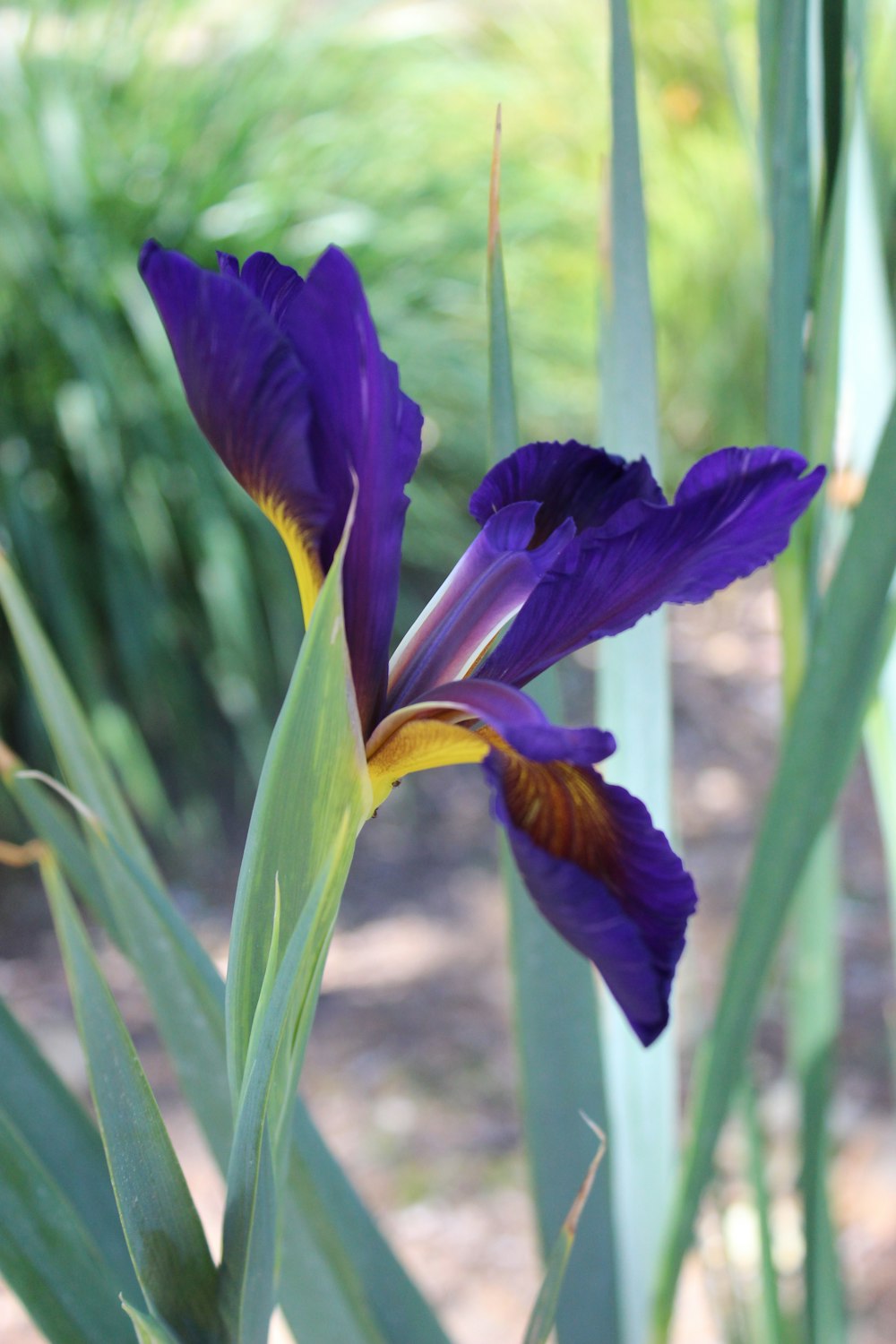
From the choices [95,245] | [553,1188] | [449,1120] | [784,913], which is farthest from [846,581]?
[95,245]

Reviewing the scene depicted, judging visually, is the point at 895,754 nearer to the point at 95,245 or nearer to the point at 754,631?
the point at 95,245

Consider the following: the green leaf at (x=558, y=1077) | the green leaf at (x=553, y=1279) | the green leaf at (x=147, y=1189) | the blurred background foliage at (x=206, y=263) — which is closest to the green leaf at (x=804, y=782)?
the green leaf at (x=558, y=1077)

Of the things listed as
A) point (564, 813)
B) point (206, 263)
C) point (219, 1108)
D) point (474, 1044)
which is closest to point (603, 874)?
point (564, 813)

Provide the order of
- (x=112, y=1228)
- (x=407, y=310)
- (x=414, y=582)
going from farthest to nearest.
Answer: (x=414, y=582)
(x=407, y=310)
(x=112, y=1228)

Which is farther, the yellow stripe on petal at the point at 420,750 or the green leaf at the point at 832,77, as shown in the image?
the green leaf at the point at 832,77

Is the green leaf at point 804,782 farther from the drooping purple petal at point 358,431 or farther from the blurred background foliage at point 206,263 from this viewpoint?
the blurred background foliage at point 206,263

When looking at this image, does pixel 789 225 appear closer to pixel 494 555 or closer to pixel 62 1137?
pixel 494 555
